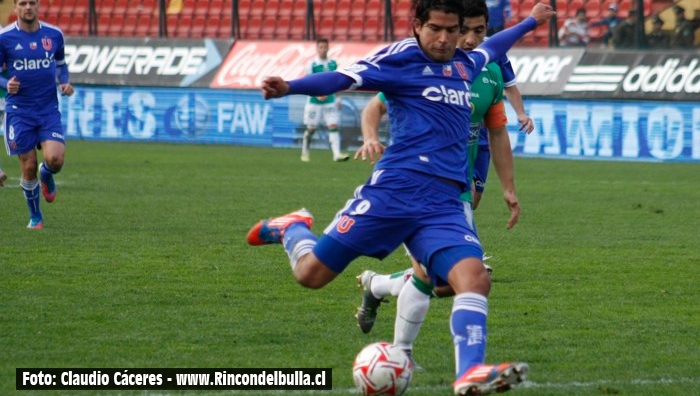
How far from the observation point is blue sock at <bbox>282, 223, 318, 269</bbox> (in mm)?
6641

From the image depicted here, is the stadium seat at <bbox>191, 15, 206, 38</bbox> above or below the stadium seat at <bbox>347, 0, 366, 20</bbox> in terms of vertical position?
below

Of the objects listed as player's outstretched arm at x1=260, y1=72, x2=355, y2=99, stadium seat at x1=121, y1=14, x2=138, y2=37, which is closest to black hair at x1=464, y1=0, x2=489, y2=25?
player's outstretched arm at x1=260, y1=72, x2=355, y2=99

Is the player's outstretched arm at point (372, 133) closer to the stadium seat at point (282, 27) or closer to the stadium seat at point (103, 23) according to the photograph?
the stadium seat at point (282, 27)

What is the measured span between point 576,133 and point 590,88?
35.4 inches

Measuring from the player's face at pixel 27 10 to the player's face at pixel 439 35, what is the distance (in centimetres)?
834

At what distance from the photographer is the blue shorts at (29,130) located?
1403cm

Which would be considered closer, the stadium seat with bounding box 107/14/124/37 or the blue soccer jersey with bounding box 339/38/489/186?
the blue soccer jersey with bounding box 339/38/489/186

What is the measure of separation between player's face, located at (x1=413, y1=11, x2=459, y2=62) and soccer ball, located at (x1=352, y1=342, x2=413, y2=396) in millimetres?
1447

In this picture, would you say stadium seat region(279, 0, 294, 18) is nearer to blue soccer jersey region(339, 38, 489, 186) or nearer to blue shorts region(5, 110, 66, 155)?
blue shorts region(5, 110, 66, 155)

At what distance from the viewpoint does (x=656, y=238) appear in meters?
13.5

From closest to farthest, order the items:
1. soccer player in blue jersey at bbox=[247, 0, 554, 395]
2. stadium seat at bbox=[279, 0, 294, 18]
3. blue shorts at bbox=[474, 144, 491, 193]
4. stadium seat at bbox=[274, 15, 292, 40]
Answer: soccer player in blue jersey at bbox=[247, 0, 554, 395]
blue shorts at bbox=[474, 144, 491, 193]
stadium seat at bbox=[274, 15, 292, 40]
stadium seat at bbox=[279, 0, 294, 18]

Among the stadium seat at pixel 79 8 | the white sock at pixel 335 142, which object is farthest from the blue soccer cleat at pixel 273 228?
the stadium seat at pixel 79 8

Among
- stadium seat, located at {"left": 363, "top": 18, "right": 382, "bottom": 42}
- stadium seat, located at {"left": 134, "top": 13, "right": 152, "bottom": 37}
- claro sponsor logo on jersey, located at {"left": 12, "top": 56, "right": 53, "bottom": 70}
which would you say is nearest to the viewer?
claro sponsor logo on jersey, located at {"left": 12, "top": 56, "right": 53, "bottom": 70}

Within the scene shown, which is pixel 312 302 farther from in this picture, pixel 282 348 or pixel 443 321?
pixel 282 348
